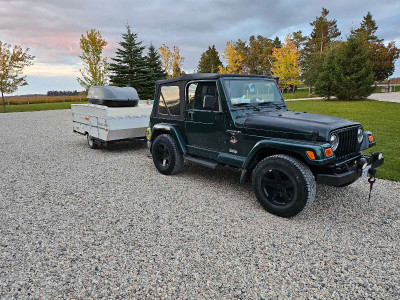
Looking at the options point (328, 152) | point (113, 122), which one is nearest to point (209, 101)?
point (328, 152)

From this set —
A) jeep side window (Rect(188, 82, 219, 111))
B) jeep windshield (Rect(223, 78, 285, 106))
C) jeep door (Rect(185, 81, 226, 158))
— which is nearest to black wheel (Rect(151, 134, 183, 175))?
jeep door (Rect(185, 81, 226, 158))

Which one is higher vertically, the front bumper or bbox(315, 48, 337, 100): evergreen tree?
bbox(315, 48, 337, 100): evergreen tree

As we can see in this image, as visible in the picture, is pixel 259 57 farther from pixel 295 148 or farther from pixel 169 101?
pixel 295 148

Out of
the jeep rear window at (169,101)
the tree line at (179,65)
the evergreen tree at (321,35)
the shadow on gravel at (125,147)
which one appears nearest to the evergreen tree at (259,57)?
the evergreen tree at (321,35)

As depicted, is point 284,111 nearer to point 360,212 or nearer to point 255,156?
point 255,156

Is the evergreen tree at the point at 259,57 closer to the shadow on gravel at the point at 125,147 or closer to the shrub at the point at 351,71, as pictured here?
the shrub at the point at 351,71

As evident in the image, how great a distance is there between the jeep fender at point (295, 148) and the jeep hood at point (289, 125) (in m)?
0.11

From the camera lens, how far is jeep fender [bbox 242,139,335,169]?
334 centimetres

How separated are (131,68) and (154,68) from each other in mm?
4039

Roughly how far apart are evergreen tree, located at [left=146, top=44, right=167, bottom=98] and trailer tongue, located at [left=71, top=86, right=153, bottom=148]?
1684cm

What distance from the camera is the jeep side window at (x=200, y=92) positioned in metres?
4.64

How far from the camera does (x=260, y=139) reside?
4.00m

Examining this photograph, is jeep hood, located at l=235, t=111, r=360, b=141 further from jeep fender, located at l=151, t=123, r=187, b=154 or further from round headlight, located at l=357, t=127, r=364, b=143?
jeep fender, located at l=151, t=123, r=187, b=154

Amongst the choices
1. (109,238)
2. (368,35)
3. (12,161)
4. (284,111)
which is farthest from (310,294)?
(368,35)
